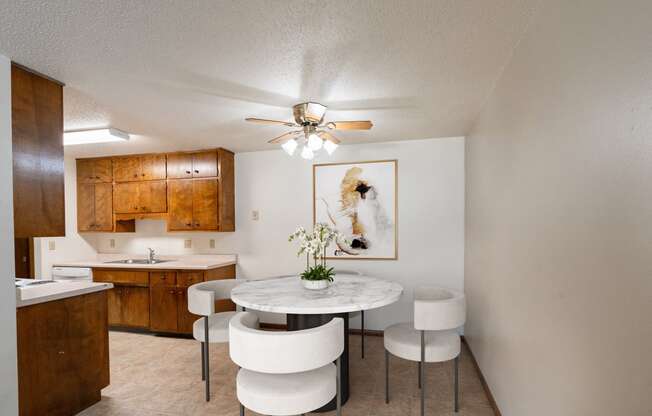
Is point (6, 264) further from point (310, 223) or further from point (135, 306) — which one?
point (310, 223)

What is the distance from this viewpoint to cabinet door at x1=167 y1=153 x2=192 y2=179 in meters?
3.95

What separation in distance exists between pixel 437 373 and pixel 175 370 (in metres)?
2.43

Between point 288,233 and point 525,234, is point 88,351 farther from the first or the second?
point 525,234

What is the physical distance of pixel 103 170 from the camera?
4250mm

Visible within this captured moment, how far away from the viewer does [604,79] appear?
899 millimetres

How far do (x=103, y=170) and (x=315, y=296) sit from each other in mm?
3876

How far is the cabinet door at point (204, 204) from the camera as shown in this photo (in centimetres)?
386

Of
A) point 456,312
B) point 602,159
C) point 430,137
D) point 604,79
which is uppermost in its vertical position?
point 430,137

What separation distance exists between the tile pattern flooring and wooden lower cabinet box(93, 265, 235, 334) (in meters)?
Answer: 0.32

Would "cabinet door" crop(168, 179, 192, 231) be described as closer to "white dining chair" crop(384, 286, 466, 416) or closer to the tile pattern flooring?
the tile pattern flooring

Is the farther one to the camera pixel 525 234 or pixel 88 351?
pixel 88 351

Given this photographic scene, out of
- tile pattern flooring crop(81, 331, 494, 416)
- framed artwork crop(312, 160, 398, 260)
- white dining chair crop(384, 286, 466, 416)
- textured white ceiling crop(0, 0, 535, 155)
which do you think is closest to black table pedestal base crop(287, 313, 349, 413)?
tile pattern flooring crop(81, 331, 494, 416)

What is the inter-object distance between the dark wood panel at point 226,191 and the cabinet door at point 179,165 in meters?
0.44

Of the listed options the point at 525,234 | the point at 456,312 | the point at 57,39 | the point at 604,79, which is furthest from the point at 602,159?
the point at 57,39
